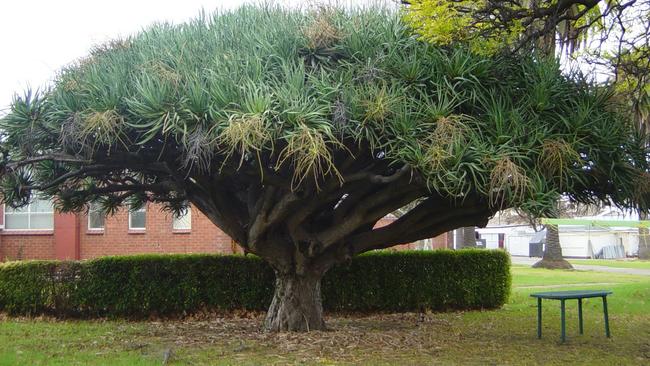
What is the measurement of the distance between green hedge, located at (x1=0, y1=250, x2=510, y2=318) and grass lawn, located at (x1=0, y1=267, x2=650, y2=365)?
0.35m

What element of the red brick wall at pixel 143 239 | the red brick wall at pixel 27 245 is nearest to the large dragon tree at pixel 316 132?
the red brick wall at pixel 143 239

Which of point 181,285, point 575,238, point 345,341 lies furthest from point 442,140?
point 575,238

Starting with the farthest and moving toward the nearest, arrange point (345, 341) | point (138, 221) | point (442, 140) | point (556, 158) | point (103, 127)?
point (138, 221) → point (345, 341) → point (556, 158) → point (103, 127) → point (442, 140)

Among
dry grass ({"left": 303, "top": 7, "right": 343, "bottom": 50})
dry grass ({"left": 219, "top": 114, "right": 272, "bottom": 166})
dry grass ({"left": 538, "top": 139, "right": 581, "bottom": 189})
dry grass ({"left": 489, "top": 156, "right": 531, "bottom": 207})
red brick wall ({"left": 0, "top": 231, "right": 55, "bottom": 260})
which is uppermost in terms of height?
dry grass ({"left": 303, "top": 7, "right": 343, "bottom": 50})

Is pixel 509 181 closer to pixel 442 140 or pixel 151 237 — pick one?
pixel 442 140

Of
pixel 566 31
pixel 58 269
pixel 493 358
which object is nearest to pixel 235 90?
pixel 493 358

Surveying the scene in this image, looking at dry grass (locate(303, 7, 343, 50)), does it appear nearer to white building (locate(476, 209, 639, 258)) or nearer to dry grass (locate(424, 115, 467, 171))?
dry grass (locate(424, 115, 467, 171))

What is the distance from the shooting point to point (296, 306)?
11.3 m

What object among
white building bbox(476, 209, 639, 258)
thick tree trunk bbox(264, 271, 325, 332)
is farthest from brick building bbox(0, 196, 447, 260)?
white building bbox(476, 209, 639, 258)

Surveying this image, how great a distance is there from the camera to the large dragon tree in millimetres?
8312

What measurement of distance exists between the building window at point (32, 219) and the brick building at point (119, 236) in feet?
0.22

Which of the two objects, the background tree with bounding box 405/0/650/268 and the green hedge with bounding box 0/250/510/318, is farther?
the green hedge with bounding box 0/250/510/318

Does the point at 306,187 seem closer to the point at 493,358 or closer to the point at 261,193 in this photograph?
the point at 261,193

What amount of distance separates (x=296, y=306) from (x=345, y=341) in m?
1.33
